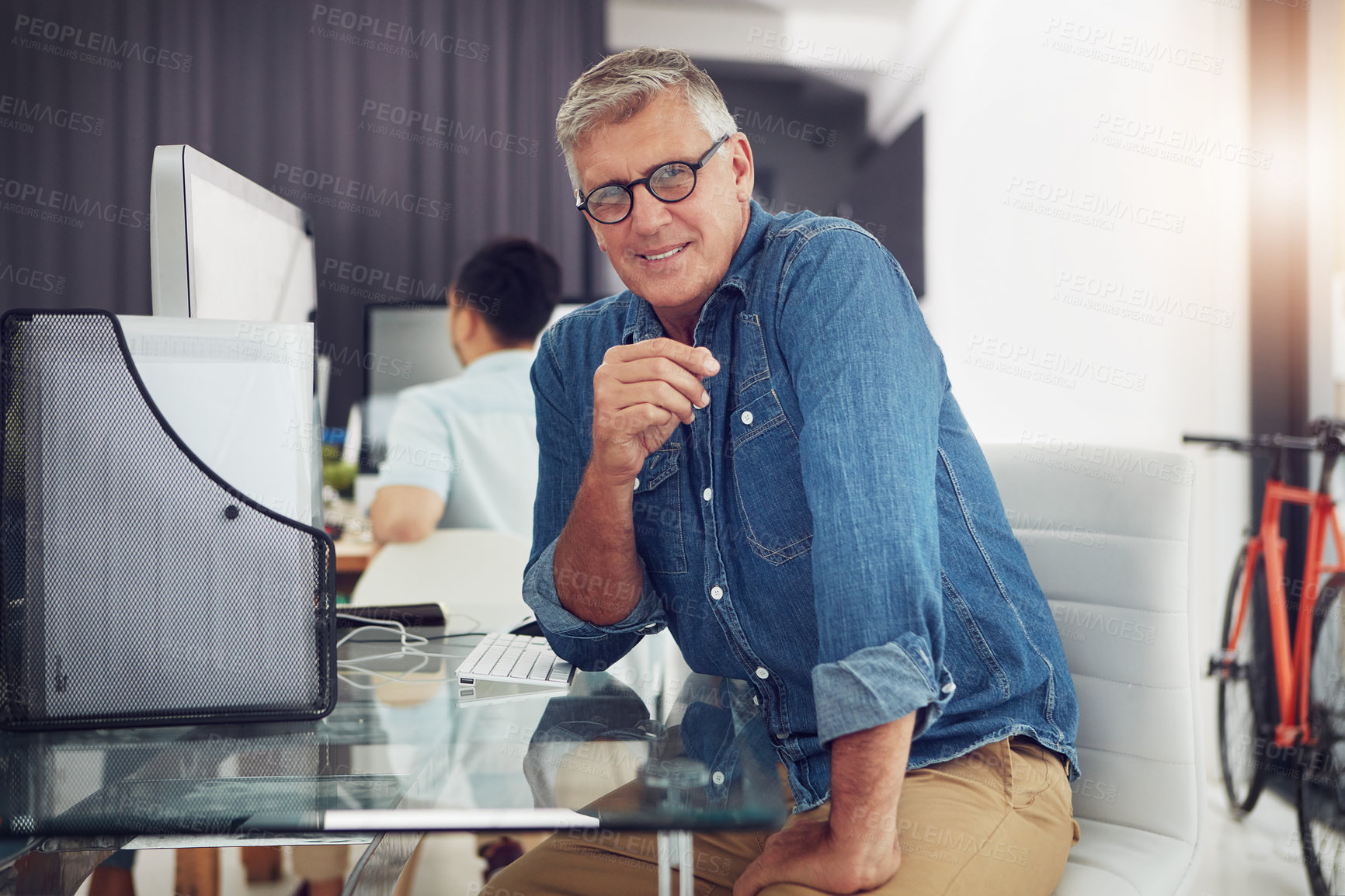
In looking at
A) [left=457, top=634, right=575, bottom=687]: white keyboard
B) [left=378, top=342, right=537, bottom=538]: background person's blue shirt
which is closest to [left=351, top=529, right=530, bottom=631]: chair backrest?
[left=378, top=342, right=537, bottom=538]: background person's blue shirt

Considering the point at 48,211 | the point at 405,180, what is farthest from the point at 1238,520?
the point at 48,211

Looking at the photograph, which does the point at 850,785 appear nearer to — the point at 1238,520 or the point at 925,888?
the point at 925,888

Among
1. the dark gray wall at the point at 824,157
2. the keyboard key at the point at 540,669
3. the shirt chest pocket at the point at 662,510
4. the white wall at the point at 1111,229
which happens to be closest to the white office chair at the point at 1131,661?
the shirt chest pocket at the point at 662,510

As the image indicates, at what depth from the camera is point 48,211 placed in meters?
3.76

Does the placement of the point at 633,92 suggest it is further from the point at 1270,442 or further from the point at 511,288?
the point at 1270,442

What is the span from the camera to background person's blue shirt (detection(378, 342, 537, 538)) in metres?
2.21

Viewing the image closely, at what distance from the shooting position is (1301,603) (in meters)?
2.15

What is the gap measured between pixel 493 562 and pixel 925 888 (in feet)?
4.24

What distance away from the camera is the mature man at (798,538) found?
0.77 m

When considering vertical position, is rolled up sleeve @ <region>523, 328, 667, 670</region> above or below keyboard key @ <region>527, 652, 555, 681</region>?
above

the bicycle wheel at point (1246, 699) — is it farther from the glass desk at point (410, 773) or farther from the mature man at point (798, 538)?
the glass desk at point (410, 773)

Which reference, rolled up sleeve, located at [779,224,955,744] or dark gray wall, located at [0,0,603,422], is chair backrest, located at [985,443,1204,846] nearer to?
rolled up sleeve, located at [779,224,955,744]

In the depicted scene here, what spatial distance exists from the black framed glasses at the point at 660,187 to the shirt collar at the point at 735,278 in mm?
79

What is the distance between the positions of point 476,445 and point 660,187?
4.61 ft
